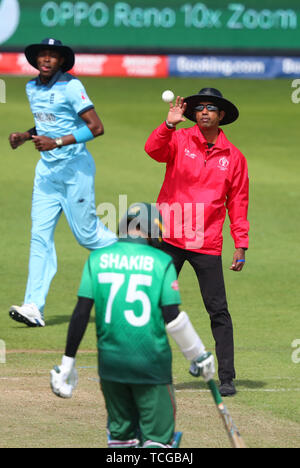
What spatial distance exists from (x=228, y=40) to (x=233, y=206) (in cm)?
2447

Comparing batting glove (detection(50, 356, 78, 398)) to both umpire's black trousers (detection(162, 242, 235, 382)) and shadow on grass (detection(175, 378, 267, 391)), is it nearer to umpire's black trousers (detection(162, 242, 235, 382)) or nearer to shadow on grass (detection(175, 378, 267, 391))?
umpire's black trousers (detection(162, 242, 235, 382))

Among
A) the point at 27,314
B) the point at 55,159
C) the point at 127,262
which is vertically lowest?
the point at 27,314

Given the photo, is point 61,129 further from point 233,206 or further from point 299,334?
point 299,334

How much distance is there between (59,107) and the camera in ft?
32.3

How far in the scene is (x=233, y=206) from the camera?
8922 mm

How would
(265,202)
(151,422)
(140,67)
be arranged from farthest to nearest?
1. (140,67)
2. (265,202)
3. (151,422)

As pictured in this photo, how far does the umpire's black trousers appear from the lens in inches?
343

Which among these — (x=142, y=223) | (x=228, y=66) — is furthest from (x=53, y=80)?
(x=228, y=66)

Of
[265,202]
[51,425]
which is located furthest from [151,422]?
[265,202]

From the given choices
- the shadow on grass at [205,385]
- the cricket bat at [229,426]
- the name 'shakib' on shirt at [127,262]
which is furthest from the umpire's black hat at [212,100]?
the cricket bat at [229,426]

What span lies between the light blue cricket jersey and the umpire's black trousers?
1798 millimetres

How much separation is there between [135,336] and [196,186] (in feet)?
10.4

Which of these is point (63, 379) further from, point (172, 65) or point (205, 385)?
point (172, 65)

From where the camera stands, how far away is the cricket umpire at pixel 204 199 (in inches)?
344
